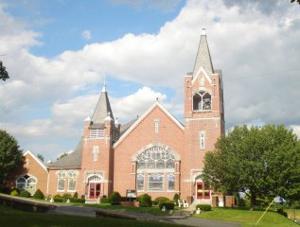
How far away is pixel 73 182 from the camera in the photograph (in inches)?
2335

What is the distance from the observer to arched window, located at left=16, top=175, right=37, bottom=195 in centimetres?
6075

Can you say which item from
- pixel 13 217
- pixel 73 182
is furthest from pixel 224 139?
pixel 13 217

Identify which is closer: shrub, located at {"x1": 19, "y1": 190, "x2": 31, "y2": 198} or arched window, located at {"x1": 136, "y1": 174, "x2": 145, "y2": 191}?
shrub, located at {"x1": 19, "y1": 190, "x2": 31, "y2": 198}

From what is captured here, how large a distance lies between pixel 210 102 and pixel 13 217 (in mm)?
38195

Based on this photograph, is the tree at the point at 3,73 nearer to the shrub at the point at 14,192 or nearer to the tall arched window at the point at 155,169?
the tall arched window at the point at 155,169

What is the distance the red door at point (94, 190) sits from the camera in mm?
57281

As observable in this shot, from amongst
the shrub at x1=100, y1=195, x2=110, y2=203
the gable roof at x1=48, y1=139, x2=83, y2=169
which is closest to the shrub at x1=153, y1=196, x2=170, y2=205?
the shrub at x1=100, y1=195, x2=110, y2=203

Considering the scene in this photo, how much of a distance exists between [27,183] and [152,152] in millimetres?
17382

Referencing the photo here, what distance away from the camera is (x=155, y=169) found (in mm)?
55562

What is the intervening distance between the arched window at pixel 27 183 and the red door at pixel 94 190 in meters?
8.30

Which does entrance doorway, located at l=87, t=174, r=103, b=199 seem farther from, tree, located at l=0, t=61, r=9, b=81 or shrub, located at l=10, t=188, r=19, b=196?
tree, located at l=0, t=61, r=9, b=81

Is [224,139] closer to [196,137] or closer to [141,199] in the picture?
[196,137]

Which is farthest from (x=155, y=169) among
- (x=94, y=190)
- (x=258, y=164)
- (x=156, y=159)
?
(x=258, y=164)

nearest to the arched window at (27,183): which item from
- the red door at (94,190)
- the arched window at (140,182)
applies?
the red door at (94,190)
